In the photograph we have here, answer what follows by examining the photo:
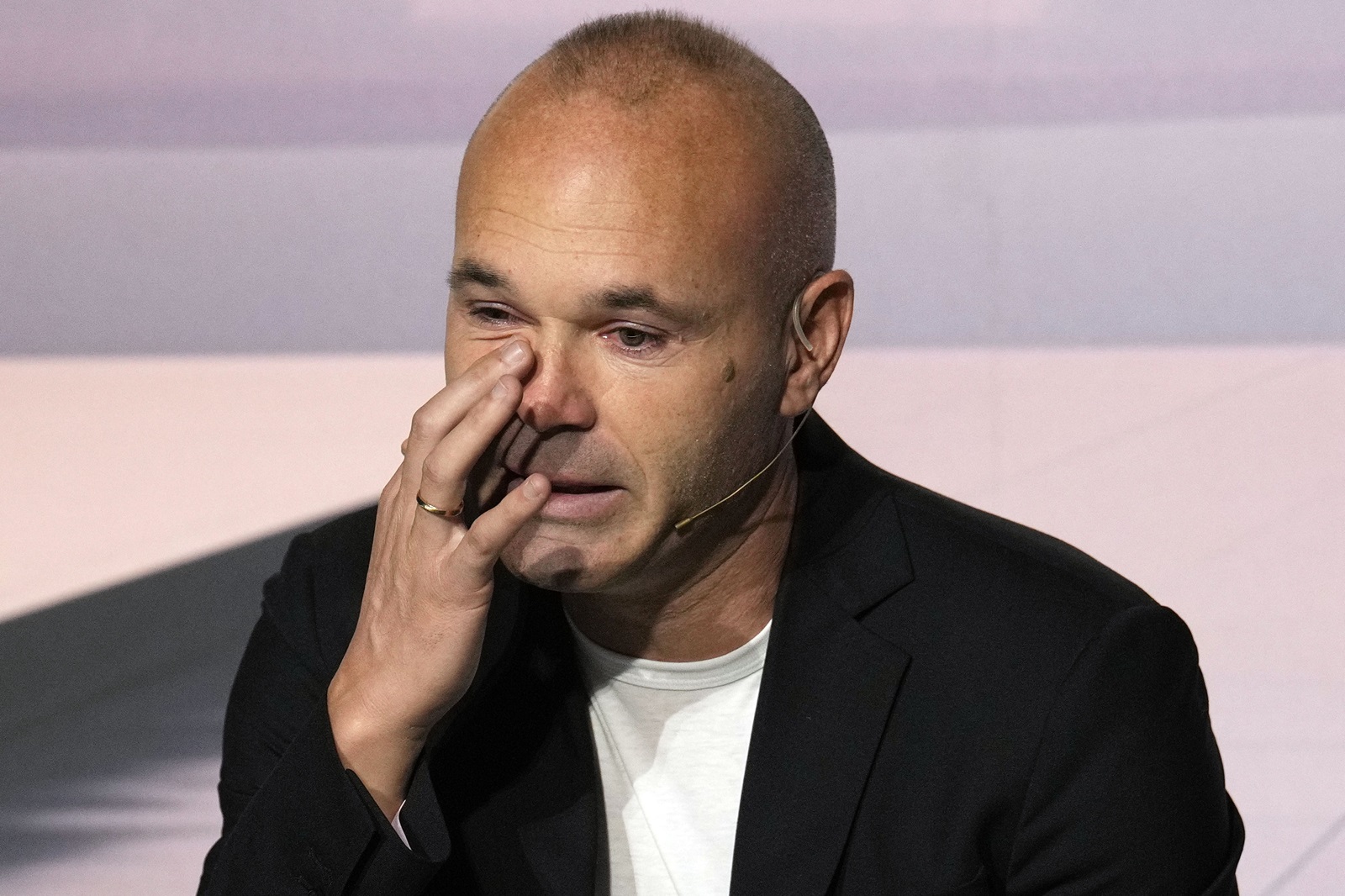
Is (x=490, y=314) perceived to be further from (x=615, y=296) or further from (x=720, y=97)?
(x=720, y=97)

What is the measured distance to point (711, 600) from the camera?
6.39 ft

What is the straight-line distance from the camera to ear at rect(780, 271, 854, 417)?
6.27ft

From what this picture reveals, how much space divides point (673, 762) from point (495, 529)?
417 millimetres

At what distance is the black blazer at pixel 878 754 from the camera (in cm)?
175

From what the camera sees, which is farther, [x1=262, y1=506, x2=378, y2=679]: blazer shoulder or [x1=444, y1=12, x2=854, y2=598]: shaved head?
[x1=262, y1=506, x2=378, y2=679]: blazer shoulder

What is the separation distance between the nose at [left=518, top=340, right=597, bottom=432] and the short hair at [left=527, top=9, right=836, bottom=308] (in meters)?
0.25

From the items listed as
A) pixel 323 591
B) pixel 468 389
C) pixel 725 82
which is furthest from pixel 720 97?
pixel 323 591

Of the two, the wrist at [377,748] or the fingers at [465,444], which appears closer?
the fingers at [465,444]

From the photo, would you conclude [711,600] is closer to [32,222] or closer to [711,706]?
[711,706]

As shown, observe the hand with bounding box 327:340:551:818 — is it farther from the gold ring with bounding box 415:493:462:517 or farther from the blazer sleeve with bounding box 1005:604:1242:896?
the blazer sleeve with bounding box 1005:604:1242:896

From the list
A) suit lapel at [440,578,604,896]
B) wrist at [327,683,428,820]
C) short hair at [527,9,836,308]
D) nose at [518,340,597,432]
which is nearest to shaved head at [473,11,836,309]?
short hair at [527,9,836,308]

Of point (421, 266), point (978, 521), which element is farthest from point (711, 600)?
point (421, 266)

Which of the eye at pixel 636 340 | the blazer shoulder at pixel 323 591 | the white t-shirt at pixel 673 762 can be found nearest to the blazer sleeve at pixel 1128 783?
the white t-shirt at pixel 673 762

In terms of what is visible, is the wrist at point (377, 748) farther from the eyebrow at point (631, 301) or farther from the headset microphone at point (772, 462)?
the eyebrow at point (631, 301)
